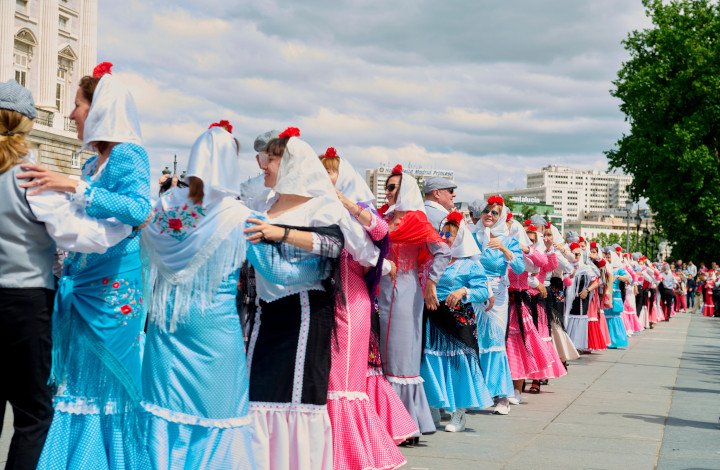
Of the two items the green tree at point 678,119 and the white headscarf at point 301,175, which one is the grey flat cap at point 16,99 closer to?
the white headscarf at point 301,175

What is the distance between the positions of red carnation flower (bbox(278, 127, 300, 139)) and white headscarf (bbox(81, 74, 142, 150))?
83 centimetres

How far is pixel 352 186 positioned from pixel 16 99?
2.57 meters

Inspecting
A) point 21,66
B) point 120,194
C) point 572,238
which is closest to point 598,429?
point 120,194

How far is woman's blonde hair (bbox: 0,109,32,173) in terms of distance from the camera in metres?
4.00

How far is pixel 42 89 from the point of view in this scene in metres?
50.5

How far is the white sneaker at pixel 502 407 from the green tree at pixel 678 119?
31610 millimetres

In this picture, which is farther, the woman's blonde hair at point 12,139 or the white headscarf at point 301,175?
the white headscarf at point 301,175

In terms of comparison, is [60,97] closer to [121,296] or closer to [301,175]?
[301,175]

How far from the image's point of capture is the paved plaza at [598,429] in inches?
265

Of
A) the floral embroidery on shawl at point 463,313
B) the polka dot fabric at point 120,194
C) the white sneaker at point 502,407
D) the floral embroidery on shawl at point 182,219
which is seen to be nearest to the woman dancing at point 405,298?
the floral embroidery on shawl at point 463,313

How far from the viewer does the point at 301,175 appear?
477cm

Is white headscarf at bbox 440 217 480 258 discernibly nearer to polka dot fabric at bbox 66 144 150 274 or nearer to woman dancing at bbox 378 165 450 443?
woman dancing at bbox 378 165 450 443

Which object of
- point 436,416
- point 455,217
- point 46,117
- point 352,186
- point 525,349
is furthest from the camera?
point 46,117

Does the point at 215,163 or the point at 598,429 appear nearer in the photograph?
the point at 215,163
